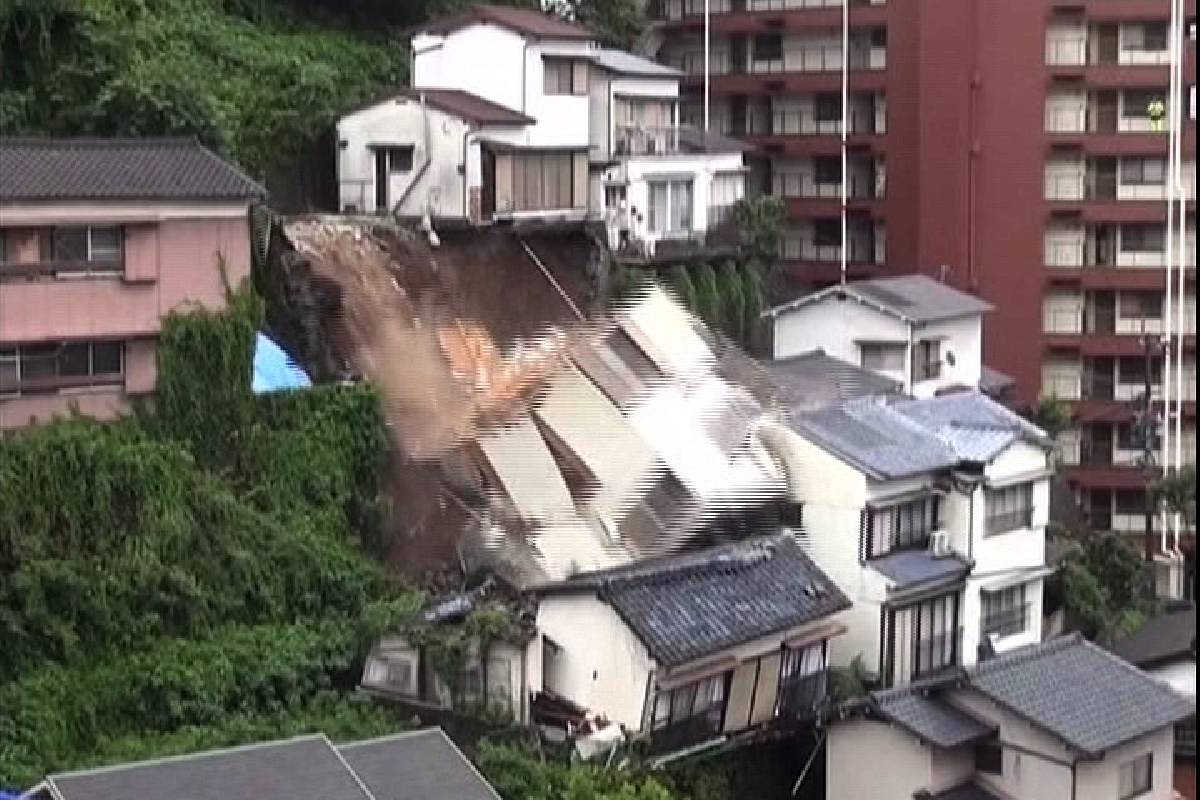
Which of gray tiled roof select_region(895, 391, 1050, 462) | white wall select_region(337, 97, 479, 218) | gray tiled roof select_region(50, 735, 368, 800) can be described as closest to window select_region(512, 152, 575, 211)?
white wall select_region(337, 97, 479, 218)

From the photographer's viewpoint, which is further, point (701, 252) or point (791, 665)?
point (701, 252)

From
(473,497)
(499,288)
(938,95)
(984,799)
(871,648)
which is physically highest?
(938,95)

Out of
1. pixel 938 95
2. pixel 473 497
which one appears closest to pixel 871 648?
pixel 473 497

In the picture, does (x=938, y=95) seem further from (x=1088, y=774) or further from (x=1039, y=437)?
(x=1088, y=774)

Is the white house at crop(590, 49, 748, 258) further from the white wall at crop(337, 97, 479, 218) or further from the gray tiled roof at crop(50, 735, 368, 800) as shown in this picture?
the gray tiled roof at crop(50, 735, 368, 800)

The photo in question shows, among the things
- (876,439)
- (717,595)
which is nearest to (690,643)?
(717,595)

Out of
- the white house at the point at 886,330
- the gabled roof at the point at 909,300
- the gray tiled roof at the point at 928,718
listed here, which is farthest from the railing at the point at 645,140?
the gray tiled roof at the point at 928,718
